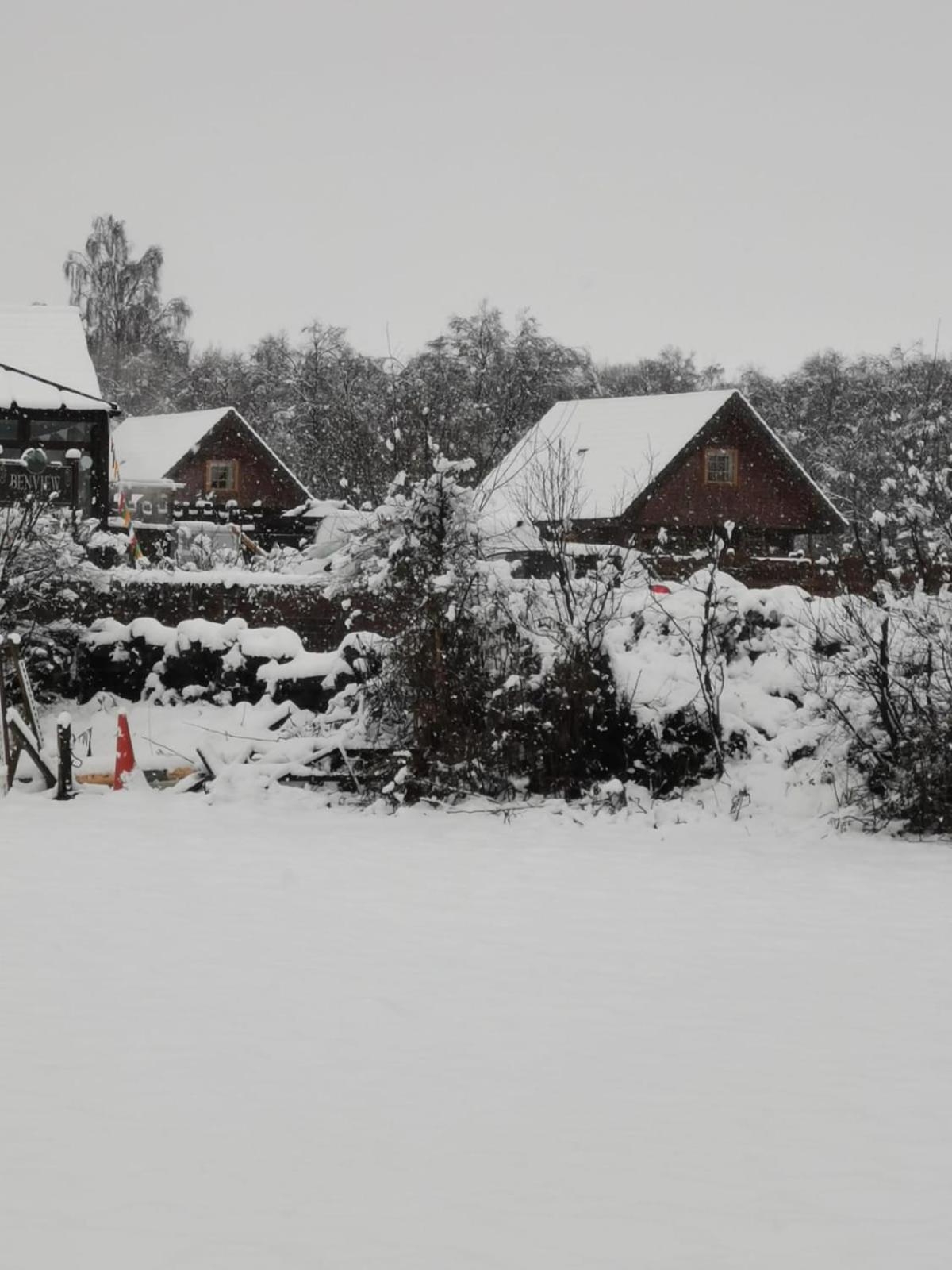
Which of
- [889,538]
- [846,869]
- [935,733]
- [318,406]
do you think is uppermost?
[318,406]

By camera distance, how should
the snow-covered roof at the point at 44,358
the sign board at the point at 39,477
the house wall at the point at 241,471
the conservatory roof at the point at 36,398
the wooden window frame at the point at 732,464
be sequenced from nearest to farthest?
1. the sign board at the point at 39,477
2. the conservatory roof at the point at 36,398
3. the snow-covered roof at the point at 44,358
4. the wooden window frame at the point at 732,464
5. the house wall at the point at 241,471

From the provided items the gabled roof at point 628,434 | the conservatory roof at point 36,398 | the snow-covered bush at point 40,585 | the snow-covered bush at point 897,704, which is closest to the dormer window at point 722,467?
the gabled roof at point 628,434

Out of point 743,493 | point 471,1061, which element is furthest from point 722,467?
point 471,1061

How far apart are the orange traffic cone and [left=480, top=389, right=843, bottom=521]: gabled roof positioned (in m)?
20.7

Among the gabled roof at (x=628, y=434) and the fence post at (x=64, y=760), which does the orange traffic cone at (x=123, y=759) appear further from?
the gabled roof at (x=628, y=434)

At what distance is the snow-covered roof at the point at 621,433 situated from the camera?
34625 millimetres

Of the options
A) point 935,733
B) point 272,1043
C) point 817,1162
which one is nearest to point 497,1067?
point 272,1043

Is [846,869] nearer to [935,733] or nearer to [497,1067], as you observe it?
[935,733]

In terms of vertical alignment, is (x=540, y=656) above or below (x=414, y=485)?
below

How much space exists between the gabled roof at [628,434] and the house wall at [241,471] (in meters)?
10.3

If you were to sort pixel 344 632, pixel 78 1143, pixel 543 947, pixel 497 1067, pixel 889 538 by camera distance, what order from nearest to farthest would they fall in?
pixel 78 1143 < pixel 497 1067 < pixel 543 947 < pixel 889 538 < pixel 344 632

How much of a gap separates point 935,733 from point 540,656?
3373mm

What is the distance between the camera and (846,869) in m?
10.4

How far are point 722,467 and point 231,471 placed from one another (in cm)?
1597
